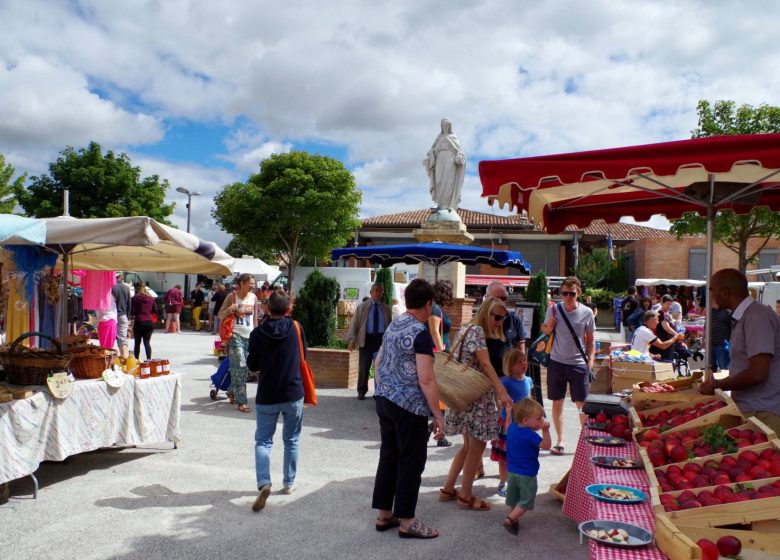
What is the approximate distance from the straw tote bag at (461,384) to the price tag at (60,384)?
2.98m

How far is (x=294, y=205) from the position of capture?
33.8 meters

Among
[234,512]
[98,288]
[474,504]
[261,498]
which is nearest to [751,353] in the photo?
[474,504]

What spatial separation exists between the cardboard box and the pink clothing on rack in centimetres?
755

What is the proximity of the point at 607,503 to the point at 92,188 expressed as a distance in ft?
108

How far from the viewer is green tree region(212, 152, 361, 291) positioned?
34000 millimetres

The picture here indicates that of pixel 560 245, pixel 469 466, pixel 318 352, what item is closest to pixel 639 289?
pixel 560 245

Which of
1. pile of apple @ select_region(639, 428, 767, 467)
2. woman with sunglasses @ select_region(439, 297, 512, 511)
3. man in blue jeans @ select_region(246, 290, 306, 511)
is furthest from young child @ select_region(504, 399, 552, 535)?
man in blue jeans @ select_region(246, 290, 306, 511)

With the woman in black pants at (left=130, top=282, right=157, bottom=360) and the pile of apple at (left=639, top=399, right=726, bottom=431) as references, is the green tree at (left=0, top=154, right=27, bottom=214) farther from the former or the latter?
the pile of apple at (left=639, top=399, right=726, bottom=431)

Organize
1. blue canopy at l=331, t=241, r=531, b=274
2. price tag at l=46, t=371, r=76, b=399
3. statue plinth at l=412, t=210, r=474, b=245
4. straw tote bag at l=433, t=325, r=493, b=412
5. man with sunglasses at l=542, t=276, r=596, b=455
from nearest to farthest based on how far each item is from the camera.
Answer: straw tote bag at l=433, t=325, r=493, b=412, price tag at l=46, t=371, r=76, b=399, man with sunglasses at l=542, t=276, r=596, b=455, blue canopy at l=331, t=241, r=531, b=274, statue plinth at l=412, t=210, r=474, b=245

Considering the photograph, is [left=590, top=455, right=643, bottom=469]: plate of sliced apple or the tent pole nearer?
[left=590, top=455, right=643, bottom=469]: plate of sliced apple

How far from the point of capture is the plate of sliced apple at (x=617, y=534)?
7.72 ft

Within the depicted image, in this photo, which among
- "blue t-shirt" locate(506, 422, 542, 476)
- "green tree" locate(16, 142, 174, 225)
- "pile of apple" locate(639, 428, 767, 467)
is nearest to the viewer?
"pile of apple" locate(639, 428, 767, 467)

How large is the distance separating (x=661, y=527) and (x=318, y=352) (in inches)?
333

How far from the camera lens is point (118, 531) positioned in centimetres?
422
